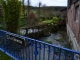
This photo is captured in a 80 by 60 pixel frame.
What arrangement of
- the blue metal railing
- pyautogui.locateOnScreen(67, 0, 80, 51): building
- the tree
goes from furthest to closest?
the tree → pyautogui.locateOnScreen(67, 0, 80, 51): building → the blue metal railing

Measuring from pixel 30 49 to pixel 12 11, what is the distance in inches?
203

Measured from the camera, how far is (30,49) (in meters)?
3.84

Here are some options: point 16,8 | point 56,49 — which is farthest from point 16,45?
point 16,8

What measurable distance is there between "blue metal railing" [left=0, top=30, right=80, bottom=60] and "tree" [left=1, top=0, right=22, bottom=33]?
11.9 feet

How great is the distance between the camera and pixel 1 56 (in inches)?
230

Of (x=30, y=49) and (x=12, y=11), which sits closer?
(x=30, y=49)

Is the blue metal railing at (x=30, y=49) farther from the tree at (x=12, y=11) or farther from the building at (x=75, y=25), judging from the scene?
the tree at (x=12, y=11)

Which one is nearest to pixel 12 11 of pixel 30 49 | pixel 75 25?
pixel 75 25

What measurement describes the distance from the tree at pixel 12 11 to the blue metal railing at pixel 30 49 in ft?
11.9

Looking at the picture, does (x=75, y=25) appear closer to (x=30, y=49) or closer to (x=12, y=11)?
(x=12, y=11)

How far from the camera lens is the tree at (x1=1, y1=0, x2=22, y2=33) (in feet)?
27.8

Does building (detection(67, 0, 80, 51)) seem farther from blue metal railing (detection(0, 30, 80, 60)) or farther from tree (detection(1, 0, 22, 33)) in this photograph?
tree (detection(1, 0, 22, 33))

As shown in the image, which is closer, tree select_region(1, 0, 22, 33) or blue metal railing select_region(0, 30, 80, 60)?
blue metal railing select_region(0, 30, 80, 60)

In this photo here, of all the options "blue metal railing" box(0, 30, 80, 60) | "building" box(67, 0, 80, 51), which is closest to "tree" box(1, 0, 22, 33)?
"building" box(67, 0, 80, 51)
